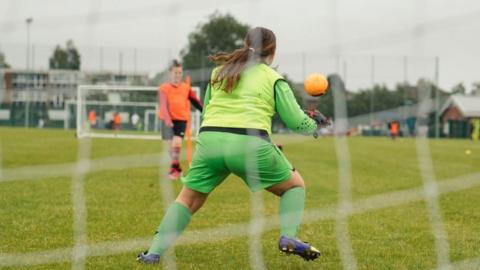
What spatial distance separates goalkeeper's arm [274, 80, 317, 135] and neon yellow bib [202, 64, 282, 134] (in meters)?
0.04

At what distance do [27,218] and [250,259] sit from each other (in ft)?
7.94

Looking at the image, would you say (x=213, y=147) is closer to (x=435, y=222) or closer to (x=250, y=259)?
(x=250, y=259)

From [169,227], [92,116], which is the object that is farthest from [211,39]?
[169,227]

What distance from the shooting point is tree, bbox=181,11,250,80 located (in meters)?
22.9

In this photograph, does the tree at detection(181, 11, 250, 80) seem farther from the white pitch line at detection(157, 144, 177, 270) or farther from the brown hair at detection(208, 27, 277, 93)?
the brown hair at detection(208, 27, 277, 93)

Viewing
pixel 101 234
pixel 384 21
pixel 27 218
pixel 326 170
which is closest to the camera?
pixel 384 21

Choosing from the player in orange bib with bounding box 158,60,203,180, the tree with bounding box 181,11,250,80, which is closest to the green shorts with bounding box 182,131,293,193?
the player in orange bib with bounding box 158,60,203,180

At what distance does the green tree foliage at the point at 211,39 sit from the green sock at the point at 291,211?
1655 centimetres

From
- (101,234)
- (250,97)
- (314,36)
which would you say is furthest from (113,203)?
(250,97)

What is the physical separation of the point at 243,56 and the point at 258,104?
30cm

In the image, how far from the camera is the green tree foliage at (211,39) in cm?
2289

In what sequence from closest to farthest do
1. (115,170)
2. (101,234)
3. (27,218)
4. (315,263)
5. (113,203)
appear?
(315,263)
(101,234)
(27,218)
(113,203)
(115,170)

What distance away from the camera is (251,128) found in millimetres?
4078

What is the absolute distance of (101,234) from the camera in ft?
17.2
